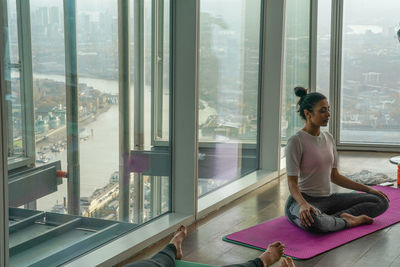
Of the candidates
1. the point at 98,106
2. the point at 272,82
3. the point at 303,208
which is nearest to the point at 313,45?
the point at 272,82

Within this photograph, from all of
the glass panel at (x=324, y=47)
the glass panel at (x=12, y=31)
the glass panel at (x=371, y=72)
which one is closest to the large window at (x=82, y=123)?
the glass panel at (x=12, y=31)

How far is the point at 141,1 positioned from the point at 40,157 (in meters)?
1.21

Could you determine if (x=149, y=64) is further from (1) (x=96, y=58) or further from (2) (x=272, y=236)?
(2) (x=272, y=236)

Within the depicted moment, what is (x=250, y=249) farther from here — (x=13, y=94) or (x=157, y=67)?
(x=13, y=94)

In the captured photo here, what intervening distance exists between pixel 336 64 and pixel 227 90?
9.26ft

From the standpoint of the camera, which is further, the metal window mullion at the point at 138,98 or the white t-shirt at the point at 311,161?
the white t-shirt at the point at 311,161

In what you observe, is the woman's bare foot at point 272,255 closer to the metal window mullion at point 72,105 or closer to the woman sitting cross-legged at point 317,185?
the woman sitting cross-legged at point 317,185

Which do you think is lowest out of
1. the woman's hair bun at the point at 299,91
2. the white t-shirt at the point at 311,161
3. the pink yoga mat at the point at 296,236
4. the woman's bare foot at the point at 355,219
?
the pink yoga mat at the point at 296,236

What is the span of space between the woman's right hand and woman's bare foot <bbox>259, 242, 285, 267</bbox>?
51 centimetres

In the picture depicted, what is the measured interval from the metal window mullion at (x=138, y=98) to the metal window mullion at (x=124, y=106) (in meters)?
0.08

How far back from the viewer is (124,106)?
3271 mm

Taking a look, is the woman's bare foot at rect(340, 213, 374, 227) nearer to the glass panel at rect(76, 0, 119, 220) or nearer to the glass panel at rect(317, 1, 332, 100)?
the glass panel at rect(76, 0, 119, 220)

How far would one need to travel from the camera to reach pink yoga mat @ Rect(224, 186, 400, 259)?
10.6 feet

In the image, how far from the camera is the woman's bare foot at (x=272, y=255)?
2.82 metres
